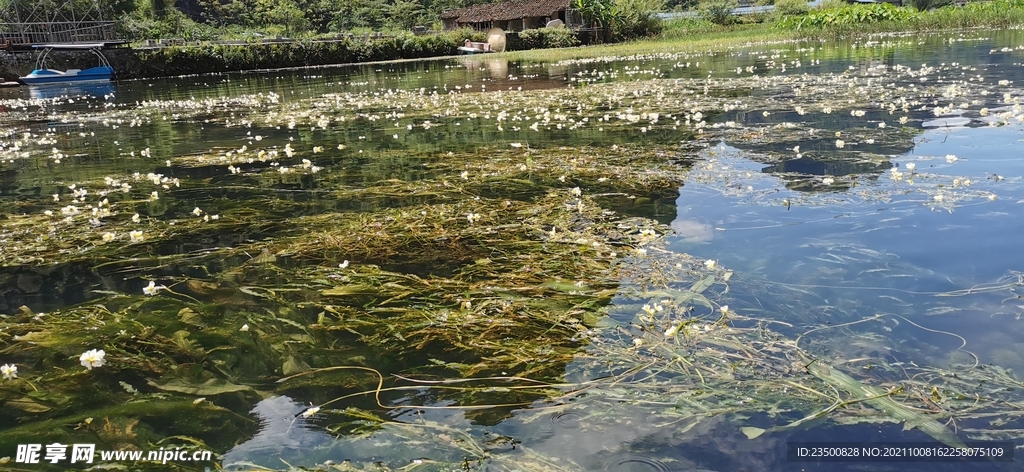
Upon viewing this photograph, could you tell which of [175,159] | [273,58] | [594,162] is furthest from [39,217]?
[273,58]

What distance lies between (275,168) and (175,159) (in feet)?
6.98

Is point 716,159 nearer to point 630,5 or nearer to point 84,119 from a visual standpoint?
point 84,119

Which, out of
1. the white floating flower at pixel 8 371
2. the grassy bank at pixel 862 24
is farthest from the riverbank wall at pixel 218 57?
the white floating flower at pixel 8 371

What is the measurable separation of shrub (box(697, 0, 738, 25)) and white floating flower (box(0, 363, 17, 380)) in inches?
2166

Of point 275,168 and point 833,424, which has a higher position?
point 275,168

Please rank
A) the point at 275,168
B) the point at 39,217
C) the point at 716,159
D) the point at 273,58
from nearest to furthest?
1. the point at 39,217
2. the point at 716,159
3. the point at 275,168
4. the point at 273,58

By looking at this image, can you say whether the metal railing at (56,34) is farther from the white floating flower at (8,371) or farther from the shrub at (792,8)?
the shrub at (792,8)

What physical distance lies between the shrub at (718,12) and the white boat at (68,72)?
42.4 meters

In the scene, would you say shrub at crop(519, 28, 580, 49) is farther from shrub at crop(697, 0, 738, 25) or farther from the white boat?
the white boat

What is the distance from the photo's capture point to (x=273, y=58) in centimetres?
4169

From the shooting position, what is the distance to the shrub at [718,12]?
52156 millimetres

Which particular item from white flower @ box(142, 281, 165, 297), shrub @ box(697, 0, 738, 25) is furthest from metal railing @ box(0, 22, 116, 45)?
white flower @ box(142, 281, 165, 297)

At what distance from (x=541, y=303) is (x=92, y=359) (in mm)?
2198

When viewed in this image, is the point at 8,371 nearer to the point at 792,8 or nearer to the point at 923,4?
the point at 923,4
